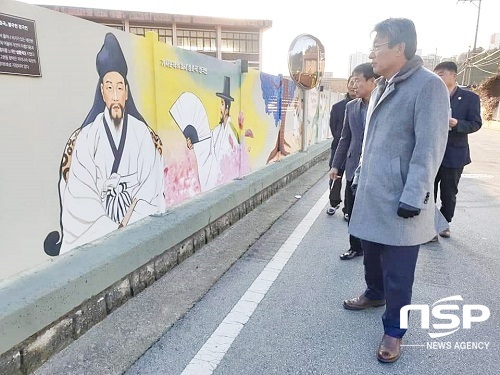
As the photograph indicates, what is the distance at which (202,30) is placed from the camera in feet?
178

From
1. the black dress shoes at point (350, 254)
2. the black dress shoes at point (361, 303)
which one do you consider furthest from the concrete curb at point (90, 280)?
the black dress shoes at point (361, 303)

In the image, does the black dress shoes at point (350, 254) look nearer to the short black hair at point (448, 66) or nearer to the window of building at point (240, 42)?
the short black hair at point (448, 66)

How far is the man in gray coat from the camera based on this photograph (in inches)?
81.4

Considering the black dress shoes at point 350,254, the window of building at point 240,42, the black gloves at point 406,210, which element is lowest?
the black dress shoes at point 350,254

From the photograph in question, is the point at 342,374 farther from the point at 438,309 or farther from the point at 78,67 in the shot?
the point at 78,67

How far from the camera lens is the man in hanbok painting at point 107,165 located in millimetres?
2650

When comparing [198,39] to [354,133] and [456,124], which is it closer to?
[354,133]

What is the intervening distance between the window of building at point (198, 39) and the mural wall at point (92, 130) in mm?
53410

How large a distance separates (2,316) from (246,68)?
4436 millimetres

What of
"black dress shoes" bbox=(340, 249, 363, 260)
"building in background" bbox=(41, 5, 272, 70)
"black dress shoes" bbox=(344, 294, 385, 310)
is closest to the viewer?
"black dress shoes" bbox=(344, 294, 385, 310)

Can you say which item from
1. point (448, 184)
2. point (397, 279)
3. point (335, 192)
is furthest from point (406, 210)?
point (335, 192)

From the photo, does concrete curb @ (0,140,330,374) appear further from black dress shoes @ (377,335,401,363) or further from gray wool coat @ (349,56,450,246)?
black dress shoes @ (377,335,401,363)

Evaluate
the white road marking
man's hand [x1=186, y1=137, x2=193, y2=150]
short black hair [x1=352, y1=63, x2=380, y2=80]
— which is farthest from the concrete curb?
short black hair [x1=352, y1=63, x2=380, y2=80]

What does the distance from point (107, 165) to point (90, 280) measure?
0.97 meters
